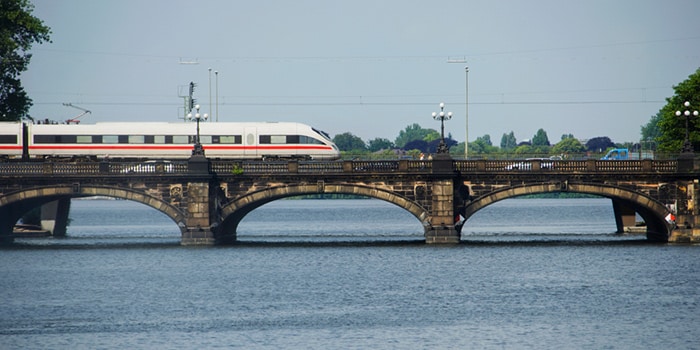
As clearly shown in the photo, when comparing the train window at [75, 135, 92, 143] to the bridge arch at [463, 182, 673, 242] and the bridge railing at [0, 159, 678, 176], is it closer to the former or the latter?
the bridge railing at [0, 159, 678, 176]

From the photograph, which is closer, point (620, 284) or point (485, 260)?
point (620, 284)

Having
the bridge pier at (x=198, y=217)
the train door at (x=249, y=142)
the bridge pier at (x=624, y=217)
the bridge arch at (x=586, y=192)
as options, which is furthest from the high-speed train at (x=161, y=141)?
the bridge pier at (x=624, y=217)

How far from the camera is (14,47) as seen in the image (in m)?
88.7

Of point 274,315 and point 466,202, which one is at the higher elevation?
point 466,202

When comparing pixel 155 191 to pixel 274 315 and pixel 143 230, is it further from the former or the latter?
pixel 143 230

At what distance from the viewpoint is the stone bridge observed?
227ft

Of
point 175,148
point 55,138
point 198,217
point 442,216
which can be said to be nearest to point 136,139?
point 175,148

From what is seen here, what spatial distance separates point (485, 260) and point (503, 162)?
770cm

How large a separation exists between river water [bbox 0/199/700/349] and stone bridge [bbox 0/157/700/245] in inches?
91.9

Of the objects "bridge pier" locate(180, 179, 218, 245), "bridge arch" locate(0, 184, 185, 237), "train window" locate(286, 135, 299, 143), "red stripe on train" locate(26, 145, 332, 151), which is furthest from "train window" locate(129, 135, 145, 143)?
"train window" locate(286, 135, 299, 143)

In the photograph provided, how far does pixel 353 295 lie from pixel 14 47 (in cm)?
4731

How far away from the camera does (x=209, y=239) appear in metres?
70.8

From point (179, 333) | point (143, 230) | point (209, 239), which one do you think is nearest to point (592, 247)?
point (209, 239)

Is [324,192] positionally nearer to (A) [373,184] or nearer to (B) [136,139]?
(A) [373,184]
